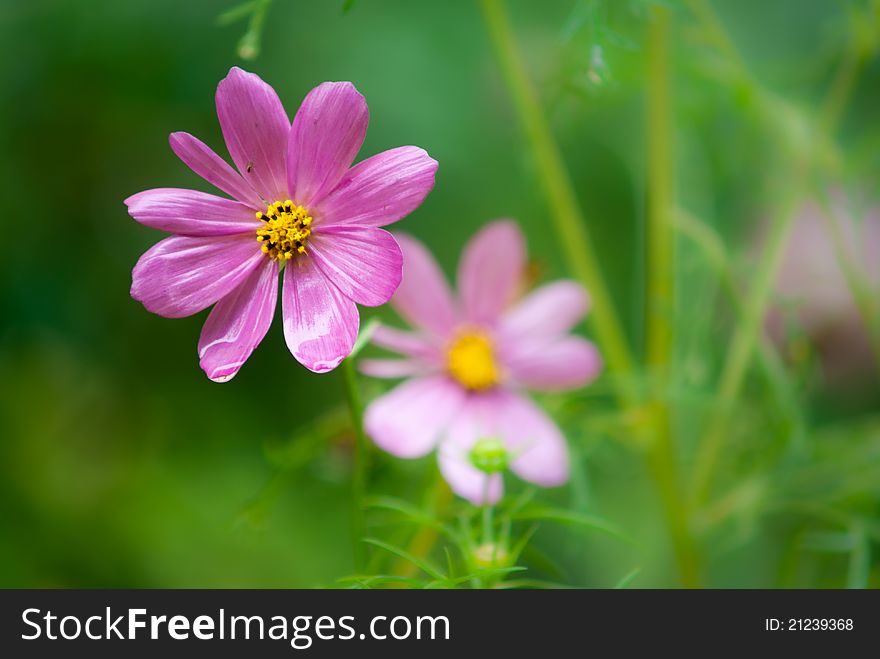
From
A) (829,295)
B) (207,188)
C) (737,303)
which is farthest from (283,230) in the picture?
(829,295)

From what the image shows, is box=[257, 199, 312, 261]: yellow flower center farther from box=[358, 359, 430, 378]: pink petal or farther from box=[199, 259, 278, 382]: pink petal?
box=[358, 359, 430, 378]: pink petal

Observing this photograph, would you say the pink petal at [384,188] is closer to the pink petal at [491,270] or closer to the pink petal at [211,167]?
the pink petal at [211,167]

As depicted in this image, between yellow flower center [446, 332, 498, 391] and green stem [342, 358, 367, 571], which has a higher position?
yellow flower center [446, 332, 498, 391]

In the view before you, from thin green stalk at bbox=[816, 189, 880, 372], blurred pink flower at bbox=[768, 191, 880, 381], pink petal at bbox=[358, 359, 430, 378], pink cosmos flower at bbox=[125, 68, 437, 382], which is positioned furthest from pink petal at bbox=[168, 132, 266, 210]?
blurred pink flower at bbox=[768, 191, 880, 381]

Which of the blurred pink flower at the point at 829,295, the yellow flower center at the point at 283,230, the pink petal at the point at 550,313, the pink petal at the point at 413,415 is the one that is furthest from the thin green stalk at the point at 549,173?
the blurred pink flower at the point at 829,295

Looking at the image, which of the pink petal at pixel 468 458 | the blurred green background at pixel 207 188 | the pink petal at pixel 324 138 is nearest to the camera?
the pink petal at pixel 324 138
